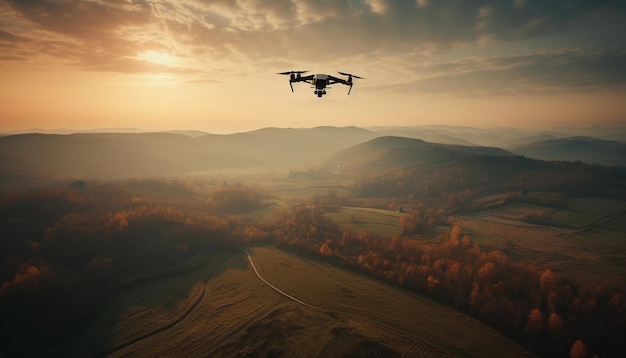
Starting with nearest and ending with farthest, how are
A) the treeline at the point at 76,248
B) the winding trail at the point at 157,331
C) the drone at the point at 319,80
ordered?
the drone at the point at 319,80, the winding trail at the point at 157,331, the treeline at the point at 76,248

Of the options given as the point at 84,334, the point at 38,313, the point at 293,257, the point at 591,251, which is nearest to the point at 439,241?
the point at 591,251

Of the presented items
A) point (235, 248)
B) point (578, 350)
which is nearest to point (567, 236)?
point (578, 350)

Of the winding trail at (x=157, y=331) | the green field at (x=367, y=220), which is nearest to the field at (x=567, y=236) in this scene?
the green field at (x=367, y=220)

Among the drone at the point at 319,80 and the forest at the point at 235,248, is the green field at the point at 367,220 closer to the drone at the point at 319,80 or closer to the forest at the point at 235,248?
the forest at the point at 235,248

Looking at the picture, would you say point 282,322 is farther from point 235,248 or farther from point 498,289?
point 235,248

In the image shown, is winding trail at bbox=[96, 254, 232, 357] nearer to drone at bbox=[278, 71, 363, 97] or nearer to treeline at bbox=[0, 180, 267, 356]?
treeline at bbox=[0, 180, 267, 356]

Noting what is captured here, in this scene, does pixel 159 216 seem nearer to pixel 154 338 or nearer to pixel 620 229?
pixel 154 338
